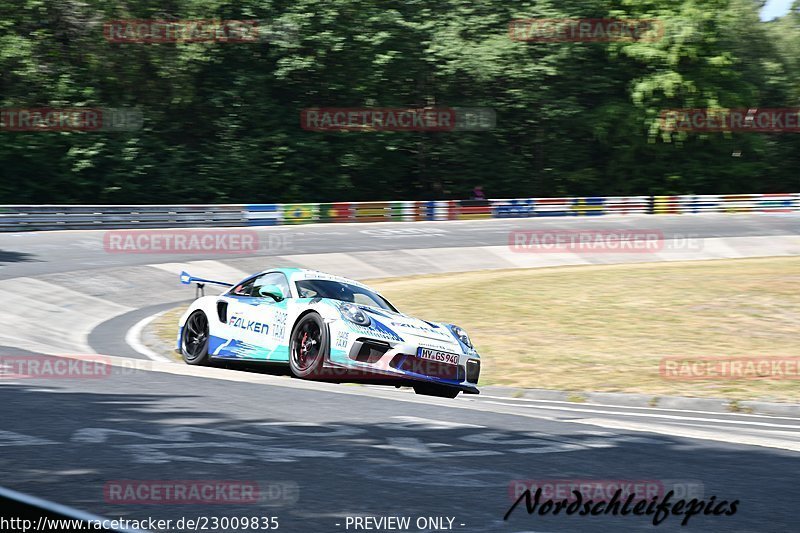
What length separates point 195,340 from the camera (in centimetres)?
1290

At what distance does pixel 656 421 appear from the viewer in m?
9.26

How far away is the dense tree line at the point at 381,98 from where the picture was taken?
4269 cm

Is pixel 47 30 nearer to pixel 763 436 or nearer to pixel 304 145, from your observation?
pixel 304 145

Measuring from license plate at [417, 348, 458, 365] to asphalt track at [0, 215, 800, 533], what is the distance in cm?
56

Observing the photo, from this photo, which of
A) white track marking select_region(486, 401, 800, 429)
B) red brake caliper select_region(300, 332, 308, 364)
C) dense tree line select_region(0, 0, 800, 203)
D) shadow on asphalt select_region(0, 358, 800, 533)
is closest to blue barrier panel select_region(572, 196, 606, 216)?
dense tree line select_region(0, 0, 800, 203)

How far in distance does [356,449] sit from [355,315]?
14.4ft

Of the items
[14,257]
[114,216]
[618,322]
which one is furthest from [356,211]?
[618,322]

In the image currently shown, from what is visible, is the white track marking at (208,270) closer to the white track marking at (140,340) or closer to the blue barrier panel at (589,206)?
the white track marking at (140,340)

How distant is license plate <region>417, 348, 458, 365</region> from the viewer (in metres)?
10.8

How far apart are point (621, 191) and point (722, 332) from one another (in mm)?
38805

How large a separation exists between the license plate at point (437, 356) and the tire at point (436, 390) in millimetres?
295

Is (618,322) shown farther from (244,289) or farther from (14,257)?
(14,257)

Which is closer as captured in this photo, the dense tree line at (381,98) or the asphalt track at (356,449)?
the asphalt track at (356,449)

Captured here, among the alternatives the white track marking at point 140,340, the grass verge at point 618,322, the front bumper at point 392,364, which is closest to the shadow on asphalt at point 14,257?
the white track marking at point 140,340
